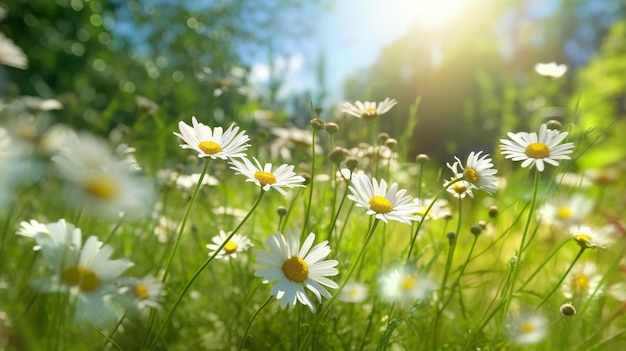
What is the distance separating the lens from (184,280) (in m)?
1.36

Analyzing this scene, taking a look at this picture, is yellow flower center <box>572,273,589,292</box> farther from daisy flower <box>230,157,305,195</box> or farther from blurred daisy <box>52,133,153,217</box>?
blurred daisy <box>52,133,153,217</box>

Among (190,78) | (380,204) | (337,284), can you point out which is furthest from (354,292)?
(190,78)

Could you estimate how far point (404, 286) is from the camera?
3.59ft

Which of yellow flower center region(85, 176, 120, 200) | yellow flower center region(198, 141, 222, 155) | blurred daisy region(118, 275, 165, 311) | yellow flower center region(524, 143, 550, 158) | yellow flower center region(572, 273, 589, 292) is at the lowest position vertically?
blurred daisy region(118, 275, 165, 311)

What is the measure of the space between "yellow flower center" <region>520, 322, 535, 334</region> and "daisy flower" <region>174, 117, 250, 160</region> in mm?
698

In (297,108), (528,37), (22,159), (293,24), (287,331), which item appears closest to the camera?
(287,331)

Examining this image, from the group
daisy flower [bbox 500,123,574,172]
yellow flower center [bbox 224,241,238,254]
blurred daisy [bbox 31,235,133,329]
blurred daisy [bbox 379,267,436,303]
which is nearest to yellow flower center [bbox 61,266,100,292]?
blurred daisy [bbox 31,235,133,329]

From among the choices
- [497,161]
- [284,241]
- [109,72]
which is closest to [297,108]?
[497,161]

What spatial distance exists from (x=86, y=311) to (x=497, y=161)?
6.70 feet

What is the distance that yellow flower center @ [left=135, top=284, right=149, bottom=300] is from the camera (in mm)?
956

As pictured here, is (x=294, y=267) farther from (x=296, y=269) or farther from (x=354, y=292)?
(x=354, y=292)

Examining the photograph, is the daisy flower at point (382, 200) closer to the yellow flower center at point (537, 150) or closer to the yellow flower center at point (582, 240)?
the yellow flower center at point (537, 150)

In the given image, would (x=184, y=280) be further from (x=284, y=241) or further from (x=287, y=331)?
(x=284, y=241)

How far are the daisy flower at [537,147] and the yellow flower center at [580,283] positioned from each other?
0.59 metres
